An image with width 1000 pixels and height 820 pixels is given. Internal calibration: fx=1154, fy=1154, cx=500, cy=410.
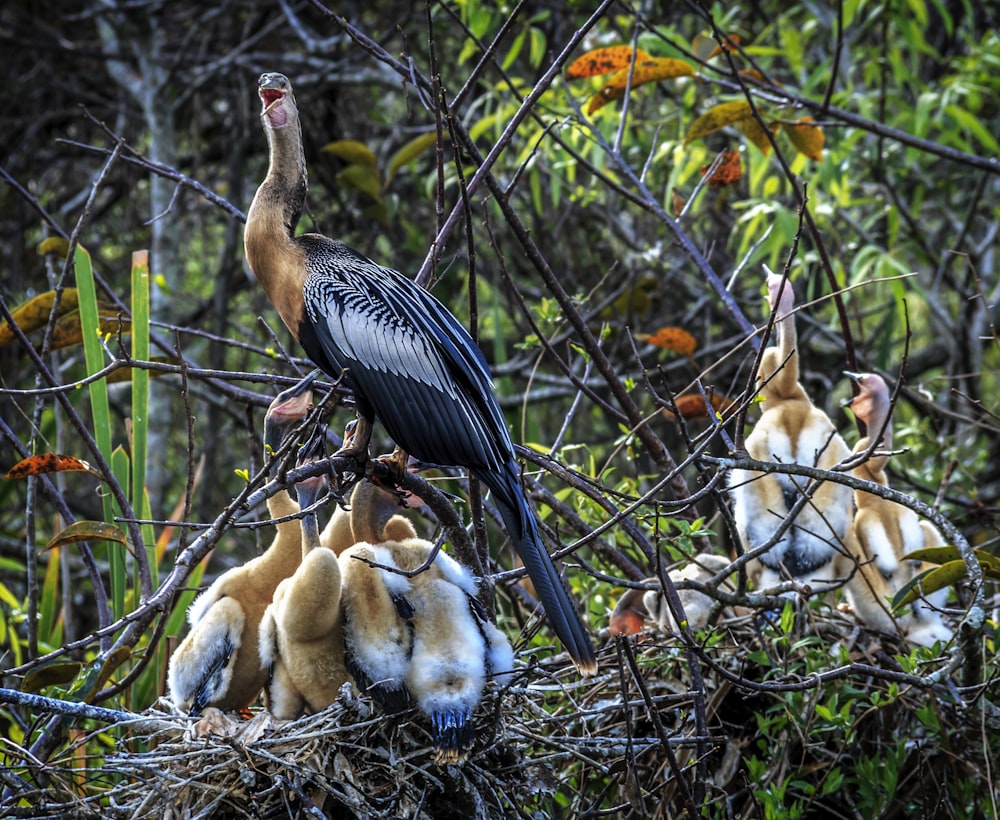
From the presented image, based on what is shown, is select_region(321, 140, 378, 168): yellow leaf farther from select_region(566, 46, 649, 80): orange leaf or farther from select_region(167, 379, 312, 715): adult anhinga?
select_region(167, 379, 312, 715): adult anhinga

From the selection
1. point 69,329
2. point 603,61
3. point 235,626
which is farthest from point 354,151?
point 235,626

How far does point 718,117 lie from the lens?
3.69m

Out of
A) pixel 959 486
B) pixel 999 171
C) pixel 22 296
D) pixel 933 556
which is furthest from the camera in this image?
pixel 22 296

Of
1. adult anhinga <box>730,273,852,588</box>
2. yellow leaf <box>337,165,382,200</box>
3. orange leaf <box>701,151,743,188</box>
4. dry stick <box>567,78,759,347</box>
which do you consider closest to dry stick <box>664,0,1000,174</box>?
orange leaf <box>701,151,743,188</box>

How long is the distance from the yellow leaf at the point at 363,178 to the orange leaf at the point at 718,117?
177cm

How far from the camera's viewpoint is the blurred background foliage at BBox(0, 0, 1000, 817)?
4.64m

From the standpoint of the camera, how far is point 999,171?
13.2 ft

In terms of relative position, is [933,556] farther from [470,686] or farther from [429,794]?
[429,794]

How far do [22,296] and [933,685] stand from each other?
5103mm

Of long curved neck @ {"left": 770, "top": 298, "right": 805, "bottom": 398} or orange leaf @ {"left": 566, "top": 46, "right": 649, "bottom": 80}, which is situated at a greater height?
orange leaf @ {"left": 566, "top": 46, "right": 649, "bottom": 80}

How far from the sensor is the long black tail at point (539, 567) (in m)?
2.48

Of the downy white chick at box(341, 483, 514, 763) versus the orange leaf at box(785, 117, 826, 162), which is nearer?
the downy white chick at box(341, 483, 514, 763)

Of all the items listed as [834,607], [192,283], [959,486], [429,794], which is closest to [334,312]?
[429,794]

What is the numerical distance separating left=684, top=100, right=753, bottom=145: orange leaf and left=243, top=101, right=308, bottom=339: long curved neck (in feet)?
4.26
